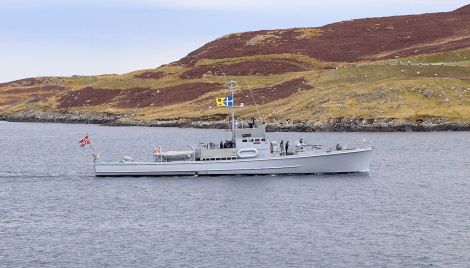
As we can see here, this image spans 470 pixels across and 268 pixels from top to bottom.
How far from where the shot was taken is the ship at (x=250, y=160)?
87750mm

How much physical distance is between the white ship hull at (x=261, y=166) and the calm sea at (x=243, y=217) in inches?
47.0

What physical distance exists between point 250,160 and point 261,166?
1552 mm

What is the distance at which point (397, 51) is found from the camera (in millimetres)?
199375

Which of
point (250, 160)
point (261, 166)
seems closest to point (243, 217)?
point (250, 160)

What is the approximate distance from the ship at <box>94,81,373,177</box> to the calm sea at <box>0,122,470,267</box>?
1.35m

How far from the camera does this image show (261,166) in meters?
88.1

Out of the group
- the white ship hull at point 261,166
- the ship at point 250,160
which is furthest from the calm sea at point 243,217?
the ship at point 250,160

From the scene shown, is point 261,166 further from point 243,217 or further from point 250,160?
point 243,217

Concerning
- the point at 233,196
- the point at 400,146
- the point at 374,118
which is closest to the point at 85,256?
the point at 233,196

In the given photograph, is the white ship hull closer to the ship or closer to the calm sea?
the ship

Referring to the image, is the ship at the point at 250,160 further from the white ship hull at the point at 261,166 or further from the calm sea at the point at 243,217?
the calm sea at the point at 243,217

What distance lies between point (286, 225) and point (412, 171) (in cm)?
3445

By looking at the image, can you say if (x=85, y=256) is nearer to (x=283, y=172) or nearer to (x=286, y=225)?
(x=286, y=225)

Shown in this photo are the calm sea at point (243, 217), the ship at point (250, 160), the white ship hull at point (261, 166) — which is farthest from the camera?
the white ship hull at point (261, 166)
